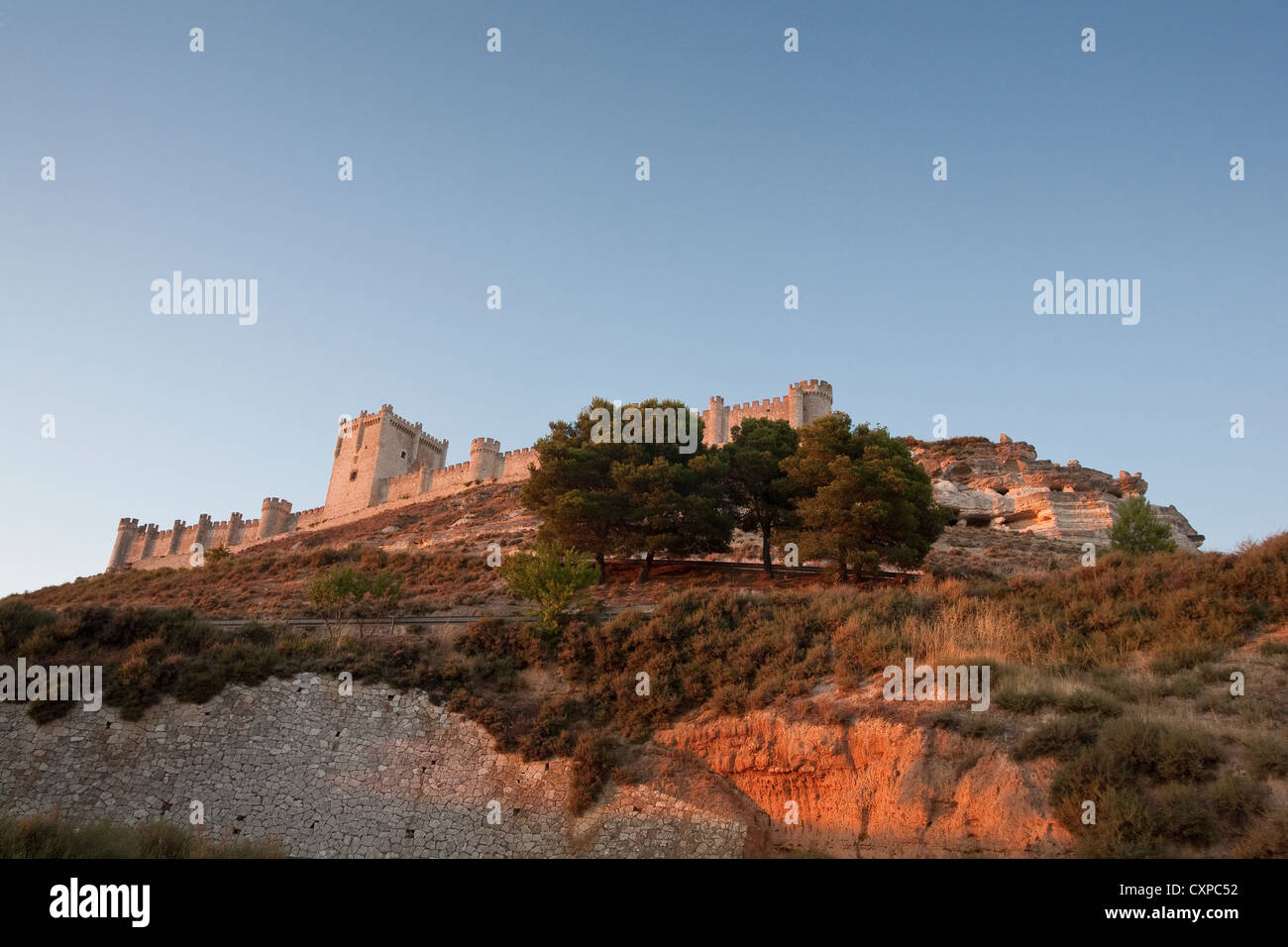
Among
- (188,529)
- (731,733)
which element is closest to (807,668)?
(731,733)

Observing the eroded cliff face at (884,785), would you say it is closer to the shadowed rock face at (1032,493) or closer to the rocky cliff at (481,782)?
the rocky cliff at (481,782)

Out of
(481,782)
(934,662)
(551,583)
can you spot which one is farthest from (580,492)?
(934,662)

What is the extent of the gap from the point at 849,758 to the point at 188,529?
81.8 m

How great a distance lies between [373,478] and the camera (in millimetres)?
72625

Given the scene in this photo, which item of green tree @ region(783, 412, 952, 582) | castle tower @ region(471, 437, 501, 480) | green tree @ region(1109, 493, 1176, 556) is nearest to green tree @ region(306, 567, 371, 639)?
green tree @ region(783, 412, 952, 582)

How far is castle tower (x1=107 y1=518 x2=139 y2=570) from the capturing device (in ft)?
286

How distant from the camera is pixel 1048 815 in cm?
1259

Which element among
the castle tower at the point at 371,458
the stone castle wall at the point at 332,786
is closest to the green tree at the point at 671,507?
the stone castle wall at the point at 332,786

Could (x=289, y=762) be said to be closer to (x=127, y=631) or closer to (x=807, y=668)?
(x=127, y=631)

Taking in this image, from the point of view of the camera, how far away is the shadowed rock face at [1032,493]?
138 ft

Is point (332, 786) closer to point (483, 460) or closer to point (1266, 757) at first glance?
point (1266, 757)

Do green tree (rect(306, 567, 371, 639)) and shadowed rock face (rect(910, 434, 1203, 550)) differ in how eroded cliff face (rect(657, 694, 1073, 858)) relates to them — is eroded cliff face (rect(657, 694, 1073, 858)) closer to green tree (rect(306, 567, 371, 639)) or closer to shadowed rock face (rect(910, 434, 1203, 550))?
green tree (rect(306, 567, 371, 639))

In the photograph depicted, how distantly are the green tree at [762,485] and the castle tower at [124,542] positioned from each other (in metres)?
74.9

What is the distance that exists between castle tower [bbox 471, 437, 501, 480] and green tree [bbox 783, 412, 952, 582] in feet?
125
